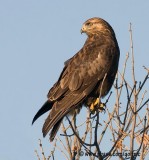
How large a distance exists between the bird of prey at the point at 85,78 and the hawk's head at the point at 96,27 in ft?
1.80

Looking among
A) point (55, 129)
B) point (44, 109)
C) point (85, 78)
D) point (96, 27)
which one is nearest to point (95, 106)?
point (85, 78)

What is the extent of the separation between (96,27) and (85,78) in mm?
1518

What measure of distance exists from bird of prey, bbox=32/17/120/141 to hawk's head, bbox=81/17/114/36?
0.55 meters

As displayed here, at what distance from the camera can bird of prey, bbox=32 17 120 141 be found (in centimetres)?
794

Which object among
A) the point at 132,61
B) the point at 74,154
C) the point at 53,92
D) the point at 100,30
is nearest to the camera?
the point at 132,61

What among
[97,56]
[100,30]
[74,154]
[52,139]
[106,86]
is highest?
[100,30]

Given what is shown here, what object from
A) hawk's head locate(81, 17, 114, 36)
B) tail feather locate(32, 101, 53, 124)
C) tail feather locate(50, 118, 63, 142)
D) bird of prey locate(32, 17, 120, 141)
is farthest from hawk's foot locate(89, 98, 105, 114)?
hawk's head locate(81, 17, 114, 36)

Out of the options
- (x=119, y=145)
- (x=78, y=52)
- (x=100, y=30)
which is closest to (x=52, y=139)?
(x=119, y=145)

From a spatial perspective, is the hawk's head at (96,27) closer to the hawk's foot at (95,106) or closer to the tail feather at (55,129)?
the hawk's foot at (95,106)

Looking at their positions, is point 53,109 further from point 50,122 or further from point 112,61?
point 112,61

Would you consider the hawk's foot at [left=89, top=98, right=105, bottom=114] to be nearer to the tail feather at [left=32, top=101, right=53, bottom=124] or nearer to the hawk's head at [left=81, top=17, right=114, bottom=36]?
the tail feather at [left=32, top=101, right=53, bottom=124]

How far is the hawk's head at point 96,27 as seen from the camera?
9305mm

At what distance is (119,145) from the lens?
646 centimetres

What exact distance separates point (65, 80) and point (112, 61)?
855 mm
